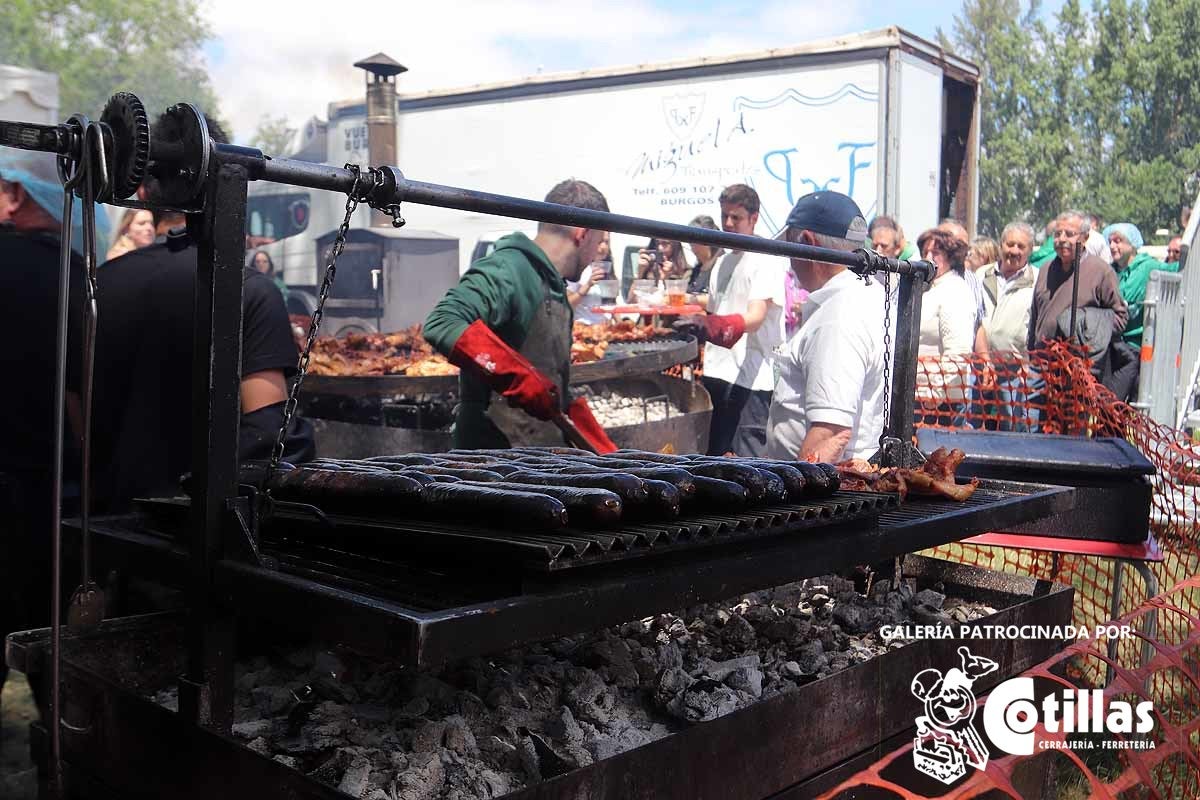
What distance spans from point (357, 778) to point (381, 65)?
36.9 feet

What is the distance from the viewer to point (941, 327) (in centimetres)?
756

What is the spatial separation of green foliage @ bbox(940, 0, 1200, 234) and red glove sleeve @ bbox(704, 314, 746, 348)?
33595 mm

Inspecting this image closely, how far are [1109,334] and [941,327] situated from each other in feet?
7.04

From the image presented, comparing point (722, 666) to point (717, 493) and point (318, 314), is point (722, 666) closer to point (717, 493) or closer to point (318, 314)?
point (717, 493)

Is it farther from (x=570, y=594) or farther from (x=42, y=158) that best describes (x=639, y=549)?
(x=42, y=158)

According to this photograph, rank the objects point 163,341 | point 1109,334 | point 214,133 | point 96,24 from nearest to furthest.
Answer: point 214,133, point 163,341, point 1109,334, point 96,24

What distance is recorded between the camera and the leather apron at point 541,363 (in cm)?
483

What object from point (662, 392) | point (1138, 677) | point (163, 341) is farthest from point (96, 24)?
point (1138, 677)

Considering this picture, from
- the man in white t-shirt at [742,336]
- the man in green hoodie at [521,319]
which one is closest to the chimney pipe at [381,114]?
the man in white t-shirt at [742,336]

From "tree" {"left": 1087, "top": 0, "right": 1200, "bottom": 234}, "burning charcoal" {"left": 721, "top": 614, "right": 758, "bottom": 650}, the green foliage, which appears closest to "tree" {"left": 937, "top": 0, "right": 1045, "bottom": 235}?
the green foliage

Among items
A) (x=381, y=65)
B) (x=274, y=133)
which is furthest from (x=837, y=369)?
(x=274, y=133)

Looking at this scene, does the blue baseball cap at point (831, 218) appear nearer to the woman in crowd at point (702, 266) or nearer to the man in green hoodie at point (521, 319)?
the man in green hoodie at point (521, 319)

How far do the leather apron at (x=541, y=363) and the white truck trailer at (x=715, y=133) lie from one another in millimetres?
6276

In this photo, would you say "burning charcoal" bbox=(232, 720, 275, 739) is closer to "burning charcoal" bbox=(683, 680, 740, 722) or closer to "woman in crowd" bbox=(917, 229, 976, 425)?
"burning charcoal" bbox=(683, 680, 740, 722)
